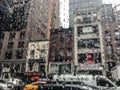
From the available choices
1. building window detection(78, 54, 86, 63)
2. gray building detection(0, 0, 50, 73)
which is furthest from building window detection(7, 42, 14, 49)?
building window detection(78, 54, 86, 63)

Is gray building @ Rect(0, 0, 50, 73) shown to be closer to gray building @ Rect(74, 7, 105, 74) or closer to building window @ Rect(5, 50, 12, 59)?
building window @ Rect(5, 50, 12, 59)

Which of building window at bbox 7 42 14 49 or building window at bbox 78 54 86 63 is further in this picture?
building window at bbox 7 42 14 49

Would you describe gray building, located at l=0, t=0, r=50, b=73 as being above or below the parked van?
above

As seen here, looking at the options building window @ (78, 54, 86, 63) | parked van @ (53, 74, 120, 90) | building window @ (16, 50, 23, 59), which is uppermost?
building window @ (16, 50, 23, 59)

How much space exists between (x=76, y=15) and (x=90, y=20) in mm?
3105

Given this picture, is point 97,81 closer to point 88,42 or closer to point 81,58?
point 81,58

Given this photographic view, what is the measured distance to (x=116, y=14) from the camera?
164ft

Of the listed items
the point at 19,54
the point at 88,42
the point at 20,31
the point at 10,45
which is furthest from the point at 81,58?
the point at 10,45

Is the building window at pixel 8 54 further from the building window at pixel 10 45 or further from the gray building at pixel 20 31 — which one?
the building window at pixel 10 45

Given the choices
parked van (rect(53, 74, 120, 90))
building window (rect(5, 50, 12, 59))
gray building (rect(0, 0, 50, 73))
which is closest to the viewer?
parked van (rect(53, 74, 120, 90))

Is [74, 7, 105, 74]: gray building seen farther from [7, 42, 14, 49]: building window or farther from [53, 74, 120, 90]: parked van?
[7, 42, 14, 49]: building window

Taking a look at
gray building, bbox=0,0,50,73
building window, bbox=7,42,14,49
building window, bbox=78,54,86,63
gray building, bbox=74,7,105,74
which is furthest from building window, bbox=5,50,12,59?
building window, bbox=78,54,86,63

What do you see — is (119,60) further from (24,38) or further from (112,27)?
(24,38)

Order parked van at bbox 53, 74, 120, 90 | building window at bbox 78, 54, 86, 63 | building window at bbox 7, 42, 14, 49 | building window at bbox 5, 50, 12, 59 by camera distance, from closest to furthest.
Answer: parked van at bbox 53, 74, 120, 90 → building window at bbox 78, 54, 86, 63 → building window at bbox 5, 50, 12, 59 → building window at bbox 7, 42, 14, 49
